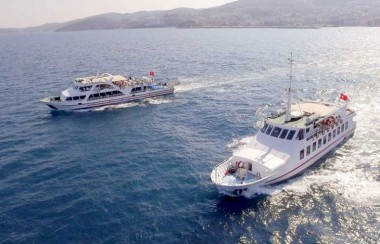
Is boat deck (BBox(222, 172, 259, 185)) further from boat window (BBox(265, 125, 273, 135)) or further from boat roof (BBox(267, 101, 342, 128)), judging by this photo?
boat roof (BBox(267, 101, 342, 128))

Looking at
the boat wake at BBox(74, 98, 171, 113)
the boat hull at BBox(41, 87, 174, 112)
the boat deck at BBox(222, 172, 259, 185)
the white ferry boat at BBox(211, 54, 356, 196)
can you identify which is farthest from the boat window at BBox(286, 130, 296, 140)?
the boat hull at BBox(41, 87, 174, 112)

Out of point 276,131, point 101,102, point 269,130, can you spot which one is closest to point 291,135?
point 276,131

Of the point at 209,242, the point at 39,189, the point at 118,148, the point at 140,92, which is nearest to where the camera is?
the point at 209,242

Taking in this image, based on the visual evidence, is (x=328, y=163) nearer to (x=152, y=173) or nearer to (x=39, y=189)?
(x=152, y=173)

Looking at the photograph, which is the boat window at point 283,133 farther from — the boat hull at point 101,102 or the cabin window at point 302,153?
the boat hull at point 101,102

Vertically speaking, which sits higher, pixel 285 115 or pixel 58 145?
pixel 285 115

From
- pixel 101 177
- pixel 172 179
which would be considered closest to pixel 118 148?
pixel 101 177

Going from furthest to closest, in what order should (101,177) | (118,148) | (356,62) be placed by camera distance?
(356,62) → (118,148) → (101,177)
